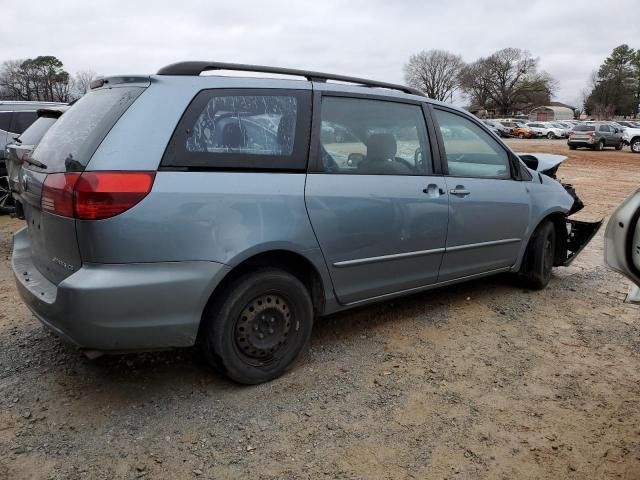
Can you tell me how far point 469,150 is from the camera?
13.8ft

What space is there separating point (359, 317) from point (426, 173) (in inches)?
48.7

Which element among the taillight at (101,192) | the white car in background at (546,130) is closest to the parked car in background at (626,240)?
the taillight at (101,192)

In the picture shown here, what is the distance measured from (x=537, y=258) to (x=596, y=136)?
3019 centimetres

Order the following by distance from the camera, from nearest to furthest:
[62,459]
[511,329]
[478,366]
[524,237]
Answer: [62,459]
[478,366]
[511,329]
[524,237]

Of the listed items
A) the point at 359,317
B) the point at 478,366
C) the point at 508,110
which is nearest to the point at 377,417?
the point at 478,366

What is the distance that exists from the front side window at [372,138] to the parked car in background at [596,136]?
1231 inches

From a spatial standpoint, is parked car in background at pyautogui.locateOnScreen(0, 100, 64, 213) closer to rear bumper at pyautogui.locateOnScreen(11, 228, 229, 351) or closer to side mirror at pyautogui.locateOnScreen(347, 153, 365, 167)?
rear bumper at pyautogui.locateOnScreen(11, 228, 229, 351)

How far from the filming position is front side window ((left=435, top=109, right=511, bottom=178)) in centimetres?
393

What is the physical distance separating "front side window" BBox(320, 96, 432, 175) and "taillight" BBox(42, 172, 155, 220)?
1.13 meters

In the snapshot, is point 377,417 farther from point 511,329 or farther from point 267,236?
point 511,329

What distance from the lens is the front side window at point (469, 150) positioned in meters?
3.93

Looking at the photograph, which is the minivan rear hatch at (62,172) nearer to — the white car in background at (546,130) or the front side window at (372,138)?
the front side window at (372,138)

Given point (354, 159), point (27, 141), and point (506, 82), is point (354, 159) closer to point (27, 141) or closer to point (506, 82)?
point (27, 141)

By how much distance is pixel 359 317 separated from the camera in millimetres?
4121
